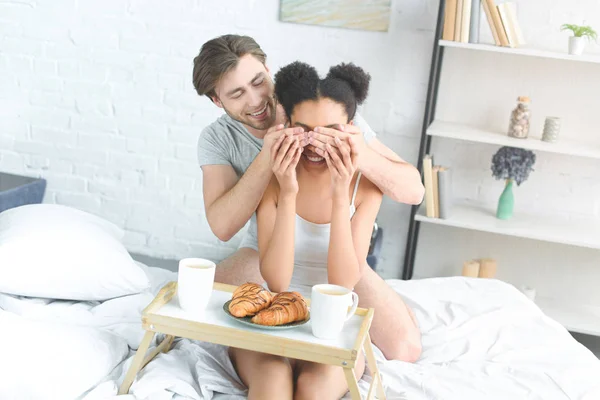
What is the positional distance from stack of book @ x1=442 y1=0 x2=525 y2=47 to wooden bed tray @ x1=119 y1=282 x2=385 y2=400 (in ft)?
4.85

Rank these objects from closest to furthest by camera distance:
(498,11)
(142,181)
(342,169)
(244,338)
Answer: (244,338)
(342,169)
(498,11)
(142,181)

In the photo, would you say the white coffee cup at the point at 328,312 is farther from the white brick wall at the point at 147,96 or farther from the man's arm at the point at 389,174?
the white brick wall at the point at 147,96

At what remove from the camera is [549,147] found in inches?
108

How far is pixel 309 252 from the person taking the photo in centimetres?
188

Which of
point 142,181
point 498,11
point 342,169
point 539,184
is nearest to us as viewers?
point 342,169

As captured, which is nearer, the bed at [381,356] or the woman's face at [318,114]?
the bed at [381,356]

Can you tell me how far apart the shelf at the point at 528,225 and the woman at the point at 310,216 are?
1085 millimetres

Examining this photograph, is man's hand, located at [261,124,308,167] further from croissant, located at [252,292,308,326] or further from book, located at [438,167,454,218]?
book, located at [438,167,454,218]

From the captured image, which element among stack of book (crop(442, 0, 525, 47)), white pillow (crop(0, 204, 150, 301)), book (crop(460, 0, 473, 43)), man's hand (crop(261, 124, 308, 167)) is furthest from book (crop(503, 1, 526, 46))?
white pillow (crop(0, 204, 150, 301))

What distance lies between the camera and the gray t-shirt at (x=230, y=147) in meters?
2.02

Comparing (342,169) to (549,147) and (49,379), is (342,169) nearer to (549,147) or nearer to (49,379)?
(49,379)

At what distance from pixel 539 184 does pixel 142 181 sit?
1618 millimetres

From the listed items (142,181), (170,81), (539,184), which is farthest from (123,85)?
(539,184)

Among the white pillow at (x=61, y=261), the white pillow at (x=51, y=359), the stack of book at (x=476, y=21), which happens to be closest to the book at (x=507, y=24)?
the stack of book at (x=476, y=21)
